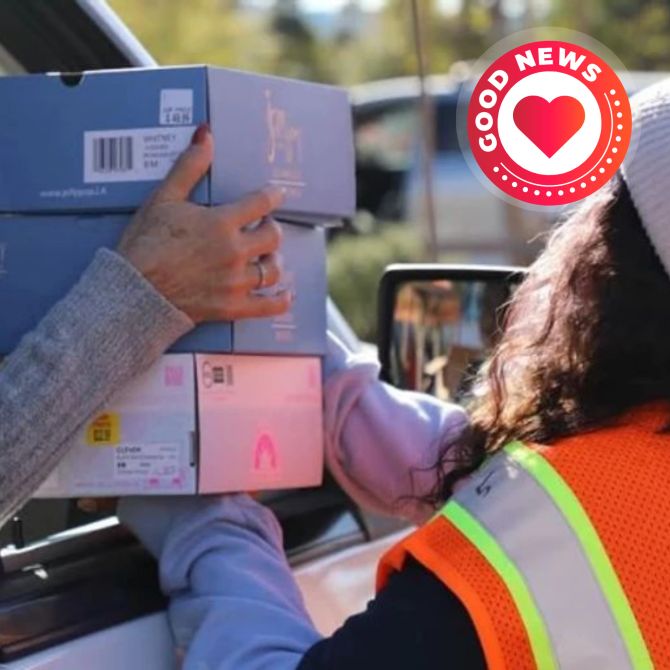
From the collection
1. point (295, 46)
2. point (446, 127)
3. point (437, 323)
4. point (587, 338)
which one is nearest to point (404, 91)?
point (446, 127)

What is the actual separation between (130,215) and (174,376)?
177 mm

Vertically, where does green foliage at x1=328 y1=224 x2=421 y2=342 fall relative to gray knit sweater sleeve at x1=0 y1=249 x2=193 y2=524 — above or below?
above

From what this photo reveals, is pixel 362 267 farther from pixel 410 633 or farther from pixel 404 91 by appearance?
pixel 410 633

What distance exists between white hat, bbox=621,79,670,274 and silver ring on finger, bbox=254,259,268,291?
42 cm

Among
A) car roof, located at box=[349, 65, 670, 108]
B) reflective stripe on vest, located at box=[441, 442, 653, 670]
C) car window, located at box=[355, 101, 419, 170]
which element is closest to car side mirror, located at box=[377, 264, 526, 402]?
reflective stripe on vest, located at box=[441, 442, 653, 670]

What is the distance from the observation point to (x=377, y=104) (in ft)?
41.7

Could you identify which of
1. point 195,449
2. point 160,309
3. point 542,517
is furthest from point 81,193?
point 542,517

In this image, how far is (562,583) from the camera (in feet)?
4.37

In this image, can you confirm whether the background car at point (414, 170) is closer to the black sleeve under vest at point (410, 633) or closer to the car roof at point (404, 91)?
the car roof at point (404, 91)

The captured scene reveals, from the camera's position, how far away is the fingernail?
1.65m

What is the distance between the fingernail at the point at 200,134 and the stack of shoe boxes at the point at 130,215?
0.03ft

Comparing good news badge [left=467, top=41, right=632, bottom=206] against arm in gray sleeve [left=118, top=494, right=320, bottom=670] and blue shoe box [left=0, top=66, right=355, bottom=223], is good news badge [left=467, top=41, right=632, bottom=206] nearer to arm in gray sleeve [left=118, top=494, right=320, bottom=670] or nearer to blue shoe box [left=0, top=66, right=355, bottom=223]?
blue shoe box [left=0, top=66, right=355, bottom=223]

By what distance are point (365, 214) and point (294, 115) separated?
32.7ft

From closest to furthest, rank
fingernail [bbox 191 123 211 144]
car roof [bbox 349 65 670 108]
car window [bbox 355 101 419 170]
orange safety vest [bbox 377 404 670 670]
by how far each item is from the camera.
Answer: orange safety vest [bbox 377 404 670 670] → fingernail [bbox 191 123 211 144] → car roof [bbox 349 65 670 108] → car window [bbox 355 101 419 170]
